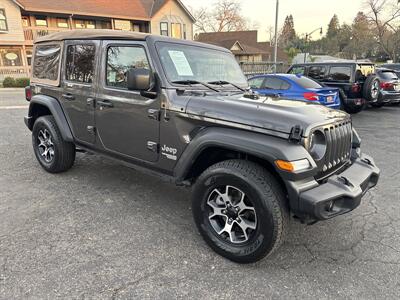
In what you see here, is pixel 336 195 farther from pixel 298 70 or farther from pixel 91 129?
pixel 298 70

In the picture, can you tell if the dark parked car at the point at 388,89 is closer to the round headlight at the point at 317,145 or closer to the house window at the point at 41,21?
the round headlight at the point at 317,145

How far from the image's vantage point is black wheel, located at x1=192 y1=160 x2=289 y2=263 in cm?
253

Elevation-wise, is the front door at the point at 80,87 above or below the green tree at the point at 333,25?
below

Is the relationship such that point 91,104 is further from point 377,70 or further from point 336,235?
point 377,70

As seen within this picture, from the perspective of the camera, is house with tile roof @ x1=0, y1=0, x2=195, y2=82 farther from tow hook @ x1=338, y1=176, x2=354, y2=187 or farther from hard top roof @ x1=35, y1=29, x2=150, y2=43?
tow hook @ x1=338, y1=176, x2=354, y2=187

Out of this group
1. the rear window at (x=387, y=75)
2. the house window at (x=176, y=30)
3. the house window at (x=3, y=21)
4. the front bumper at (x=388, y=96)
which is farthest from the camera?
the house window at (x=176, y=30)

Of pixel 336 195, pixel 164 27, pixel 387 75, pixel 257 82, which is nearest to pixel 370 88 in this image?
pixel 387 75

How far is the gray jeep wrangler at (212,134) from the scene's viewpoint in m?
2.52

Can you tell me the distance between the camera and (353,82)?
9.73 m

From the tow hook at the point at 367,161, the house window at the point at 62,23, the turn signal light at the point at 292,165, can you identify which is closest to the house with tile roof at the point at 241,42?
the house window at the point at 62,23

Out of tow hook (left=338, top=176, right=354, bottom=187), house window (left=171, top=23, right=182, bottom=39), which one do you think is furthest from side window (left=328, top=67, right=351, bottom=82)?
house window (left=171, top=23, right=182, bottom=39)

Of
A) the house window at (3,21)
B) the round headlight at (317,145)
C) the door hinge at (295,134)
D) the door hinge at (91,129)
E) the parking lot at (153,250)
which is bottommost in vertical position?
the parking lot at (153,250)

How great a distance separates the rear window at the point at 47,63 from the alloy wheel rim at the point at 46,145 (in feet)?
2.66

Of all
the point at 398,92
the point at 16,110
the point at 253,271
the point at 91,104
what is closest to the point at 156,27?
the point at 16,110
